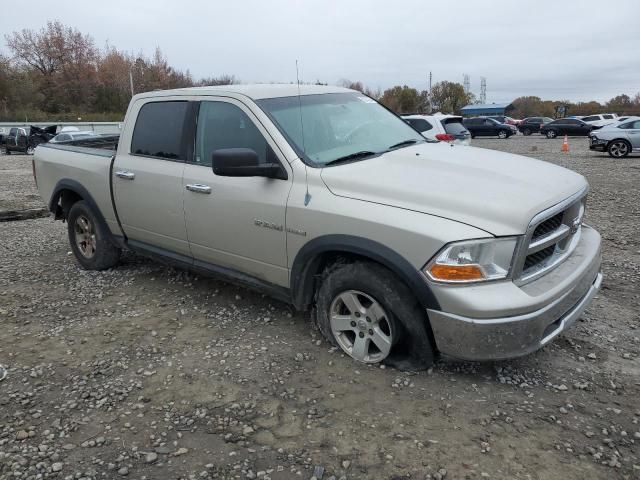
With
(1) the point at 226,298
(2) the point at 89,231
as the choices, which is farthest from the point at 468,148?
(2) the point at 89,231

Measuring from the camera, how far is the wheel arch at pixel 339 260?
10.0 feet

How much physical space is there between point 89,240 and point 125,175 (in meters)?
1.26

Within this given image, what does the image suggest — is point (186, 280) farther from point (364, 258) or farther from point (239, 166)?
point (364, 258)

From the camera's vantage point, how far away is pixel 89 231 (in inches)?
223

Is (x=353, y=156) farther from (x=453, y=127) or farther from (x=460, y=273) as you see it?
(x=453, y=127)

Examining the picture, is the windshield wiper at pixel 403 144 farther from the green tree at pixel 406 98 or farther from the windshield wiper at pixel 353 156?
the green tree at pixel 406 98

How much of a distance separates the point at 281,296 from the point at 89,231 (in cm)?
281

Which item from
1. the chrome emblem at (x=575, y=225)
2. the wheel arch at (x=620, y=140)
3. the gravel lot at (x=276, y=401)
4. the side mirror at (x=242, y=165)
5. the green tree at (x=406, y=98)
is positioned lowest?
the gravel lot at (x=276, y=401)

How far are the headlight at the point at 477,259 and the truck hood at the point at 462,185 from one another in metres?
0.08

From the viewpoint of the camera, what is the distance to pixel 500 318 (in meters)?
2.89

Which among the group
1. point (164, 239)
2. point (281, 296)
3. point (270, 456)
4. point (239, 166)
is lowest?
point (270, 456)

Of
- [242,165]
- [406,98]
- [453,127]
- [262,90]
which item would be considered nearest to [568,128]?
[453,127]

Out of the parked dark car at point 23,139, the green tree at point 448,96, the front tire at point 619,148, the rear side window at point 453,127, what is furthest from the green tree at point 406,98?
the rear side window at point 453,127

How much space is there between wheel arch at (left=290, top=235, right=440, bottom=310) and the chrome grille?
55 centimetres
